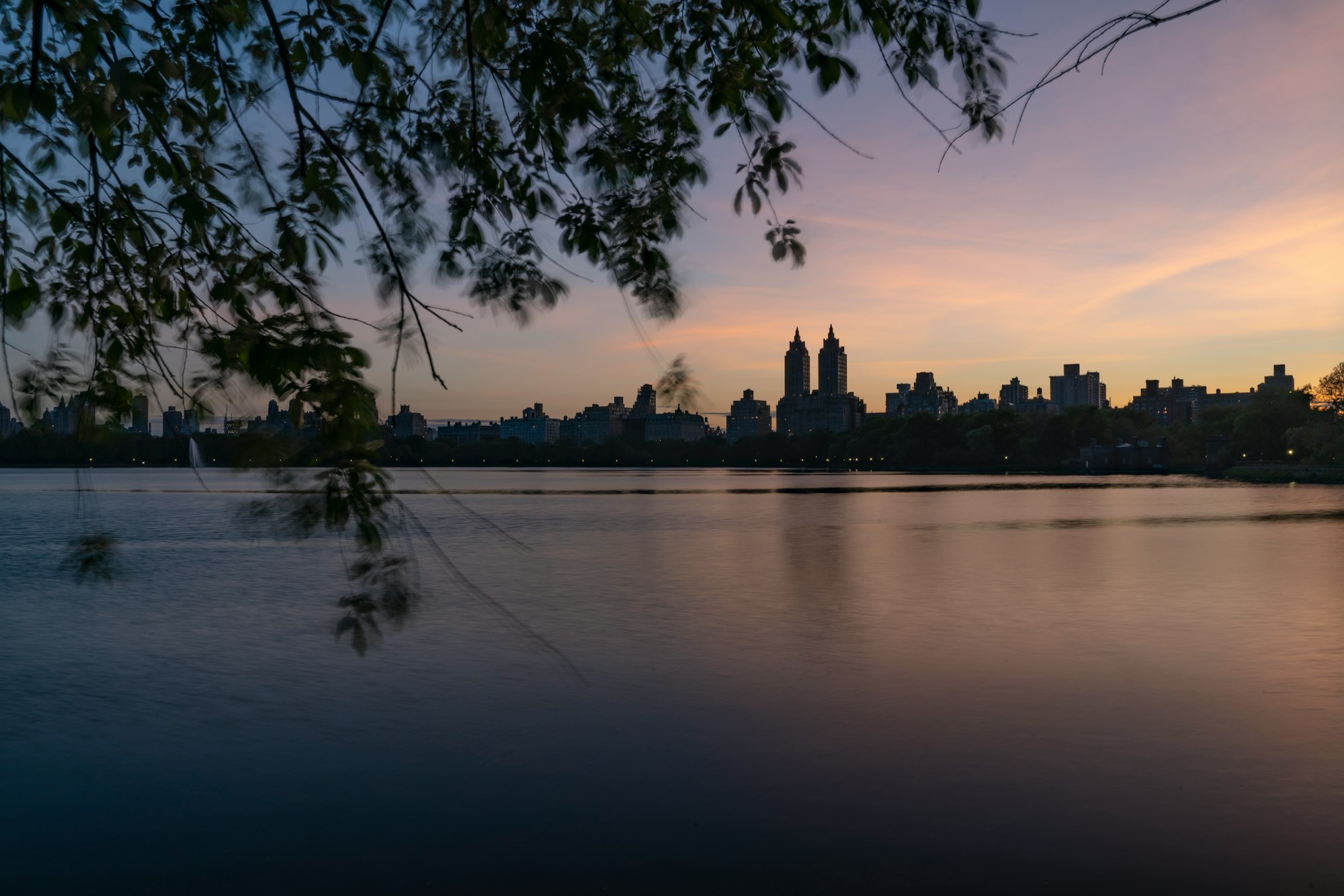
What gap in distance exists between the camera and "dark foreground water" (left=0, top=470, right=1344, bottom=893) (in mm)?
9430

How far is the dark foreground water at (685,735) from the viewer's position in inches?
371

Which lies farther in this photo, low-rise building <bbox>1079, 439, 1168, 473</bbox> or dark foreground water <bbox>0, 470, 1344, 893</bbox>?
low-rise building <bbox>1079, 439, 1168, 473</bbox>

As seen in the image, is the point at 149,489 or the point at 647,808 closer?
the point at 647,808

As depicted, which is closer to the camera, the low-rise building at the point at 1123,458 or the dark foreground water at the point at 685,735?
the dark foreground water at the point at 685,735

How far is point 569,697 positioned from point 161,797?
6316 mm

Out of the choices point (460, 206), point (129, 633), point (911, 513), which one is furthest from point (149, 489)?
point (460, 206)

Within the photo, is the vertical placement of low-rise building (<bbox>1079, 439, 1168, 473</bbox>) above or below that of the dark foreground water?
above

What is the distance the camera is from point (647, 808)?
1088 centimetres

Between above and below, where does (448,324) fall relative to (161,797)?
above

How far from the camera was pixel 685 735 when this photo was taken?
45.6ft

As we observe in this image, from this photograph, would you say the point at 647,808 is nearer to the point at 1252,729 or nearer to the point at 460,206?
the point at 460,206

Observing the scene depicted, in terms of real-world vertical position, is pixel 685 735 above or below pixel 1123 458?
below

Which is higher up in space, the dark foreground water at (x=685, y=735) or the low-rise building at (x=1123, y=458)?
the low-rise building at (x=1123, y=458)

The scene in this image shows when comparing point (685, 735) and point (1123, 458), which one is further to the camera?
point (1123, 458)
